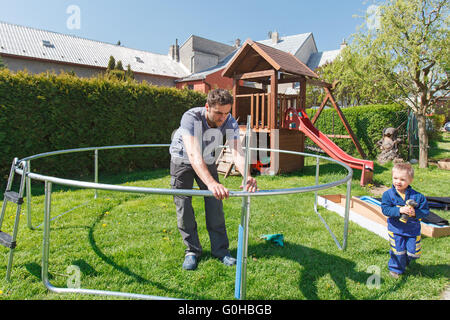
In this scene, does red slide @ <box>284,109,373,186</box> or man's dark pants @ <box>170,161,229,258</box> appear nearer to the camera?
man's dark pants @ <box>170,161,229,258</box>

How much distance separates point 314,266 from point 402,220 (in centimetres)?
101

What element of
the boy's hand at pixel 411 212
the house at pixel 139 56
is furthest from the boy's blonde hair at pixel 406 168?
the house at pixel 139 56

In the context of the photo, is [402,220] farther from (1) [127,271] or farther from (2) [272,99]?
(2) [272,99]

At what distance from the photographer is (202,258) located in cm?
333

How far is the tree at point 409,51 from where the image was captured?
27.4 feet

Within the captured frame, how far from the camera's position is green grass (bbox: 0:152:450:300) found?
272cm

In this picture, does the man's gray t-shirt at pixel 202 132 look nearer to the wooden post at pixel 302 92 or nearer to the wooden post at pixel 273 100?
the wooden post at pixel 273 100

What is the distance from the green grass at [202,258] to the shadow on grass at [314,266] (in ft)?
0.03

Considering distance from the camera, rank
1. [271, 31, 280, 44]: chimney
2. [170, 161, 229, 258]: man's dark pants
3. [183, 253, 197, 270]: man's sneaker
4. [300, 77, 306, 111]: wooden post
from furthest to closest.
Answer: [271, 31, 280, 44]: chimney < [300, 77, 306, 111]: wooden post < [170, 161, 229, 258]: man's dark pants < [183, 253, 197, 270]: man's sneaker

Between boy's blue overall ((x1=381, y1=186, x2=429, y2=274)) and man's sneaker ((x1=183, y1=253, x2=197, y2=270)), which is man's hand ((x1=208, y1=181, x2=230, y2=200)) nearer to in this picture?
man's sneaker ((x1=183, y1=253, x2=197, y2=270))

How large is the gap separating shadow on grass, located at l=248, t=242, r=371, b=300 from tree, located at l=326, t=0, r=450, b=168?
7650 mm

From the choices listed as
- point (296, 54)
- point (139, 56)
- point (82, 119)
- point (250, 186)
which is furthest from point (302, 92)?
point (296, 54)

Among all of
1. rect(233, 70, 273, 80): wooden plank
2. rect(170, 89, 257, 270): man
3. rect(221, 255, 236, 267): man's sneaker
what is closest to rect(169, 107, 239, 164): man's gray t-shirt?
rect(170, 89, 257, 270): man
